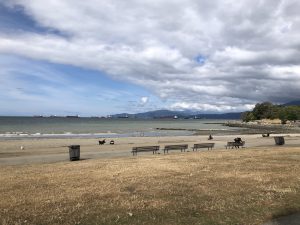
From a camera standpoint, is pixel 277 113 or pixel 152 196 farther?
pixel 277 113

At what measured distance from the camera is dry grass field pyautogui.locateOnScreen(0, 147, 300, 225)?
27.9 ft

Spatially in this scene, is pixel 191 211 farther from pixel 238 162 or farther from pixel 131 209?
pixel 238 162

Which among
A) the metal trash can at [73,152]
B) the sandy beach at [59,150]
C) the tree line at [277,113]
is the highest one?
the tree line at [277,113]

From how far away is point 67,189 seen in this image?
453 inches

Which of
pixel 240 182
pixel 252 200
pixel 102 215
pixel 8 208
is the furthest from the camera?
pixel 240 182

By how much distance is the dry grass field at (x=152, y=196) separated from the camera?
850cm

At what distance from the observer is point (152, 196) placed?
34.1 ft

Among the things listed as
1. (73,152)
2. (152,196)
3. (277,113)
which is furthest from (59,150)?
(277,113)

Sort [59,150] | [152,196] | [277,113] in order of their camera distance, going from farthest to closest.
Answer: [277,113]
[59,150]
[152,196]

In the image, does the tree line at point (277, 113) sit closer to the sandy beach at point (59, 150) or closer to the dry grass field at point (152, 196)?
the sandy beach at point (59, 150)

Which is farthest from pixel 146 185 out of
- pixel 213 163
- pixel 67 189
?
pixel 213 163

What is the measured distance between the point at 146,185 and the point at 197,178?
82.2 inches

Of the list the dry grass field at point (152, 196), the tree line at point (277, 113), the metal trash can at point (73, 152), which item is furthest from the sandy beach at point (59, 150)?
the tree line at point (277, 113)

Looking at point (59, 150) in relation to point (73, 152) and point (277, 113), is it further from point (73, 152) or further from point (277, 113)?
point (277, 113)
